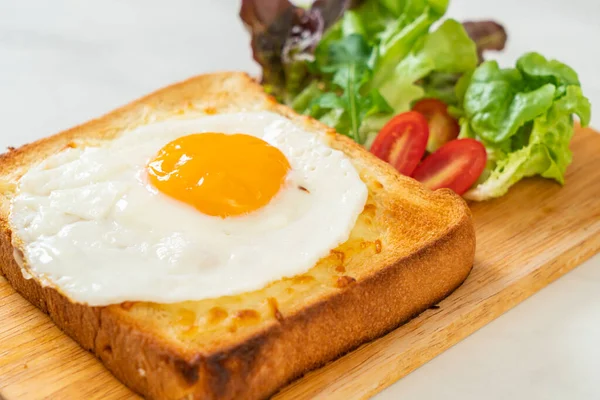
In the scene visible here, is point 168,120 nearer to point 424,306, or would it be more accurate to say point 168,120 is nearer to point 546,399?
point 424,306

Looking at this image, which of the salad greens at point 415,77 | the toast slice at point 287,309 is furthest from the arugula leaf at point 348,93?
the toast slice at point 287,309

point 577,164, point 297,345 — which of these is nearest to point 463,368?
point 297,345

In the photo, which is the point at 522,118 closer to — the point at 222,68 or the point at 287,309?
the point at 287,309

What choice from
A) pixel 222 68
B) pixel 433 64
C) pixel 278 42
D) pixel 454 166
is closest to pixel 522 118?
pixel 454 166

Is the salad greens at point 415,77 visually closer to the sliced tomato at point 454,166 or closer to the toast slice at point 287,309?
the sliced tomato at point 454,166

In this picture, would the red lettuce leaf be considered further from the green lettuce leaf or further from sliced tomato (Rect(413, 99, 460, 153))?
sliced tomato (Rect(413, 99, 460, 153))

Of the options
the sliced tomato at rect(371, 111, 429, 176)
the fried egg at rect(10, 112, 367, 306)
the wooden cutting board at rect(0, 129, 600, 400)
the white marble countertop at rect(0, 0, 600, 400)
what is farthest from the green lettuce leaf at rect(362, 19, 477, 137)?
the white marble countertop at rect(0, 0, 600, 400)
